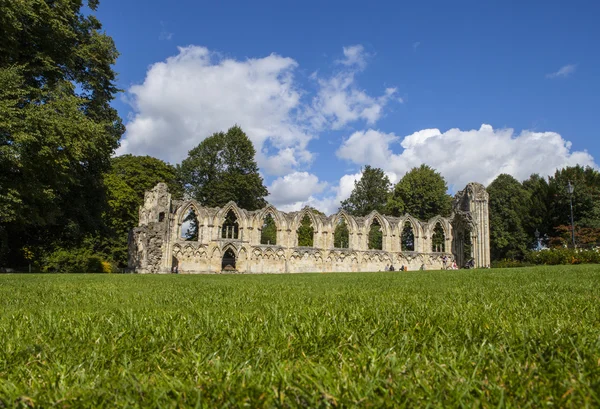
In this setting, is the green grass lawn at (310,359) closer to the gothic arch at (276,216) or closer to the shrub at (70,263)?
the gothic arch at (276,216)

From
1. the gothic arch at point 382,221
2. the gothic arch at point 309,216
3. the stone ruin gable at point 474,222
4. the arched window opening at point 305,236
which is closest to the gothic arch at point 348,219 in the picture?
the gothic arch at point 382,221

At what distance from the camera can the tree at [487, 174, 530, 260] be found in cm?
4350

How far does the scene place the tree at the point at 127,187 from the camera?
1464 inches

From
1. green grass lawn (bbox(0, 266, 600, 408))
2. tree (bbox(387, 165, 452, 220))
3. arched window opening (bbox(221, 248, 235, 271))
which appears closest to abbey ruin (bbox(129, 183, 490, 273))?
arched window opening (bbox(221, 248, 235, 271))

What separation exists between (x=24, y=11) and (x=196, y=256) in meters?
17.4

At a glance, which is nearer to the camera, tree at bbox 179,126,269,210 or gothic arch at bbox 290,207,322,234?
gothic arch at bbox 290,207,322,234

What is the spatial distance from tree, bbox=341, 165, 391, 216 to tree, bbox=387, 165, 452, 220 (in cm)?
562

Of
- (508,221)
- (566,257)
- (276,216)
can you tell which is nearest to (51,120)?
(276,216)

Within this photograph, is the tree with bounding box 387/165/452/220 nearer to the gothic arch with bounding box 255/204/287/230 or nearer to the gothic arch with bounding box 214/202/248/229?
the gothic arch with bounding box 255/204/287/230

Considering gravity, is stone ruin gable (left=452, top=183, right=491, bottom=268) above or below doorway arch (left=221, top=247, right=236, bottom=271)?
above

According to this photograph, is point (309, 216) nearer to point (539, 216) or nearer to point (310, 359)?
point (539, 216)

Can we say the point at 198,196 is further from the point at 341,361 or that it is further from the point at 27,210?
the point at 341,361

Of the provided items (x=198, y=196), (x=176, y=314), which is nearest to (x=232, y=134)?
(x=198, y=196)

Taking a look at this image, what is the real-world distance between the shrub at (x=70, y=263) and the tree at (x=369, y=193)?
33.6 m
